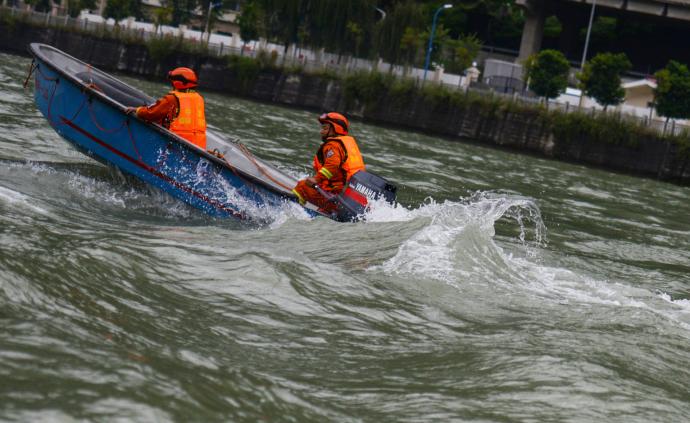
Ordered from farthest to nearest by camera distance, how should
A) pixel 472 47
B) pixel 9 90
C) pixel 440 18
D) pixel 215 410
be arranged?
pixel 440 18, pixel 472 47, pixel 9 90, pixel 215 410

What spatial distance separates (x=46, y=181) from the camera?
11234 millimetres

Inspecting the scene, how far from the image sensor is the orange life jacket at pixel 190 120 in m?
11.5

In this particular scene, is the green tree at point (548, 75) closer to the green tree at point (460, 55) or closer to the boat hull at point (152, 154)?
the green tree at point (460, 55)

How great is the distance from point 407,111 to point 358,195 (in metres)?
28.2

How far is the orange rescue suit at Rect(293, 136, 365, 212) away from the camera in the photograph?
36.0 ft

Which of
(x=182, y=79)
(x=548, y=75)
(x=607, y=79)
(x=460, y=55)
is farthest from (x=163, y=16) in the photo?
(x=182, y=79)

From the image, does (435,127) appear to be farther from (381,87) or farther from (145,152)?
(145,152)

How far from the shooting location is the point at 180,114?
1146 cm

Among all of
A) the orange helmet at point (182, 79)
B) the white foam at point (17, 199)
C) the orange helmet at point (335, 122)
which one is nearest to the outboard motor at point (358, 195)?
the orange helmet at point (335, 122)

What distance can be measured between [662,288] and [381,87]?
29262 mm

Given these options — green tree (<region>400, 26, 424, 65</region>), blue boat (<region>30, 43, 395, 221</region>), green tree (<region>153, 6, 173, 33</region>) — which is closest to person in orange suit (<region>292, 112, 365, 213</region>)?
blue boat (<region>30, 43, 395, 221</region>)

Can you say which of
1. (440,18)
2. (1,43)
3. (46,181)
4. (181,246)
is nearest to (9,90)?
(46,181)

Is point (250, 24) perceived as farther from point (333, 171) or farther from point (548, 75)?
point (333, 171)

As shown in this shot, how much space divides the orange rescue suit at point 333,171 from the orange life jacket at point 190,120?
1.46m
